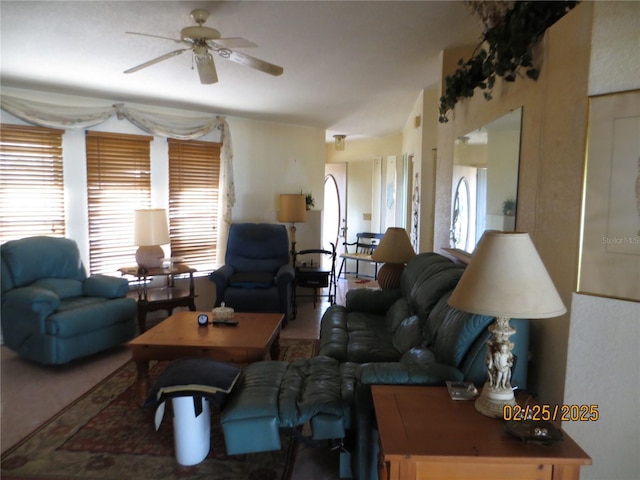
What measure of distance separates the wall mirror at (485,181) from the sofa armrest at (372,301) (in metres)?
0.70

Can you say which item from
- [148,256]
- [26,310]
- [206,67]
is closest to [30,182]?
[148,256]

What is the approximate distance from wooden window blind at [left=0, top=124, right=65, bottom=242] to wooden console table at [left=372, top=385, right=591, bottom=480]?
4.13 meters

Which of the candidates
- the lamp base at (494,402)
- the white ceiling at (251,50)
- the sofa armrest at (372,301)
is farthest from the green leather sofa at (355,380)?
the white ceiling at (251,50)

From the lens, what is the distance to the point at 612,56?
144 centimetres

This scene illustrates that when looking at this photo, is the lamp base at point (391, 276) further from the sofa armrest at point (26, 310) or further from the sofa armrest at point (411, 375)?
the sofa armrest at point (26, 310)

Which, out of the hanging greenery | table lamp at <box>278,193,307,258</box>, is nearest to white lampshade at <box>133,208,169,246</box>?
table lamp at <box>278,193,307,258</box>

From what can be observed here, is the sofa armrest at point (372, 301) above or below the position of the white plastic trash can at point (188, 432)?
above

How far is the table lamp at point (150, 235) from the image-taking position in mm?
4086

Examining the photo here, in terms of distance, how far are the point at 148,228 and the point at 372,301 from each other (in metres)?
2.38

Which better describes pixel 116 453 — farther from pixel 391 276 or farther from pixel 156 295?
pixel 391 276

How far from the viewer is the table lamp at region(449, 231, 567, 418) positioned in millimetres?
1312

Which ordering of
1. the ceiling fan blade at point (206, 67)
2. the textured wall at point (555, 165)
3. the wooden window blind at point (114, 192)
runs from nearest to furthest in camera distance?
1. the textured wall at point (555, 165)
2. the ceiling fan blade at point (206, 67)
3. the wooden window blind at point (114, 192)

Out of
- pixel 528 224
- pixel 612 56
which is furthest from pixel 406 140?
pixel 612 56
